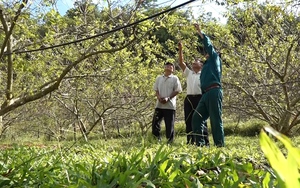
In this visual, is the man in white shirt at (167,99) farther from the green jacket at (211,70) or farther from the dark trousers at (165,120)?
the green jacket at (211,70)

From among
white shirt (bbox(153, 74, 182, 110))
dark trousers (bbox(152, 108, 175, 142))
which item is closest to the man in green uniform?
dark trousers (bbox(152, 108, 175, 142))

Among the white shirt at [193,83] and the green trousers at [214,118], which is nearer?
the green trousers at [214,118]

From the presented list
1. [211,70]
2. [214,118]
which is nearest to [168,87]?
[211,70]

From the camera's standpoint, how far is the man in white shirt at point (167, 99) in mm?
6473

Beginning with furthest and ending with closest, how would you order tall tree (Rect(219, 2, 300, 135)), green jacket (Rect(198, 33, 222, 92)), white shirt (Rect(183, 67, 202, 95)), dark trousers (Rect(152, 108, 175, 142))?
tall tree (Rect(219, 2, 300, 135)), dark trousers (Rect(152, 108, 175, 142)), white shirt (Rect(183, 67, 202, 95)), green jacket (Rect(198, 33, 222, 92))

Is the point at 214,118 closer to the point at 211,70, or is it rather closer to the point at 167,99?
the point at 211,70

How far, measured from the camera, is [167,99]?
21.1 feet

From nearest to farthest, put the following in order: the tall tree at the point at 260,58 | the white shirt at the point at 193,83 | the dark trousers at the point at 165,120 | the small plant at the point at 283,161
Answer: the small plant at the point at 283,161, the white shirt at the point at 193,83, the dark trousers at the point at 165,120, the tall tree at the point at 260,58

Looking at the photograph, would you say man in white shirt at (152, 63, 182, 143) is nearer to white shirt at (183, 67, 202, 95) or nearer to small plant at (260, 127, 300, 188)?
white shirt at (183, 67, 202, 95)

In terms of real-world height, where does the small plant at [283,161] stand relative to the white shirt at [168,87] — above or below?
above

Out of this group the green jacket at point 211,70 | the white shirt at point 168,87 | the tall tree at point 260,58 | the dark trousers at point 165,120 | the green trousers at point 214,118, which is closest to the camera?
the green trousers at point 214,118

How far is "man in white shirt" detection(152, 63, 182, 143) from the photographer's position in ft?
21.2

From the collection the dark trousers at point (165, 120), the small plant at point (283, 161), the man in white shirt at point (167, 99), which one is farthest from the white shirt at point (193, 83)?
the small plant at point (283, 161)

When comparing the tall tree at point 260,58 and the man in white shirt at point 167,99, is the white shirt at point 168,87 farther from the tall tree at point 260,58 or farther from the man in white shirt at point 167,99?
the tall tree at point 260,58
